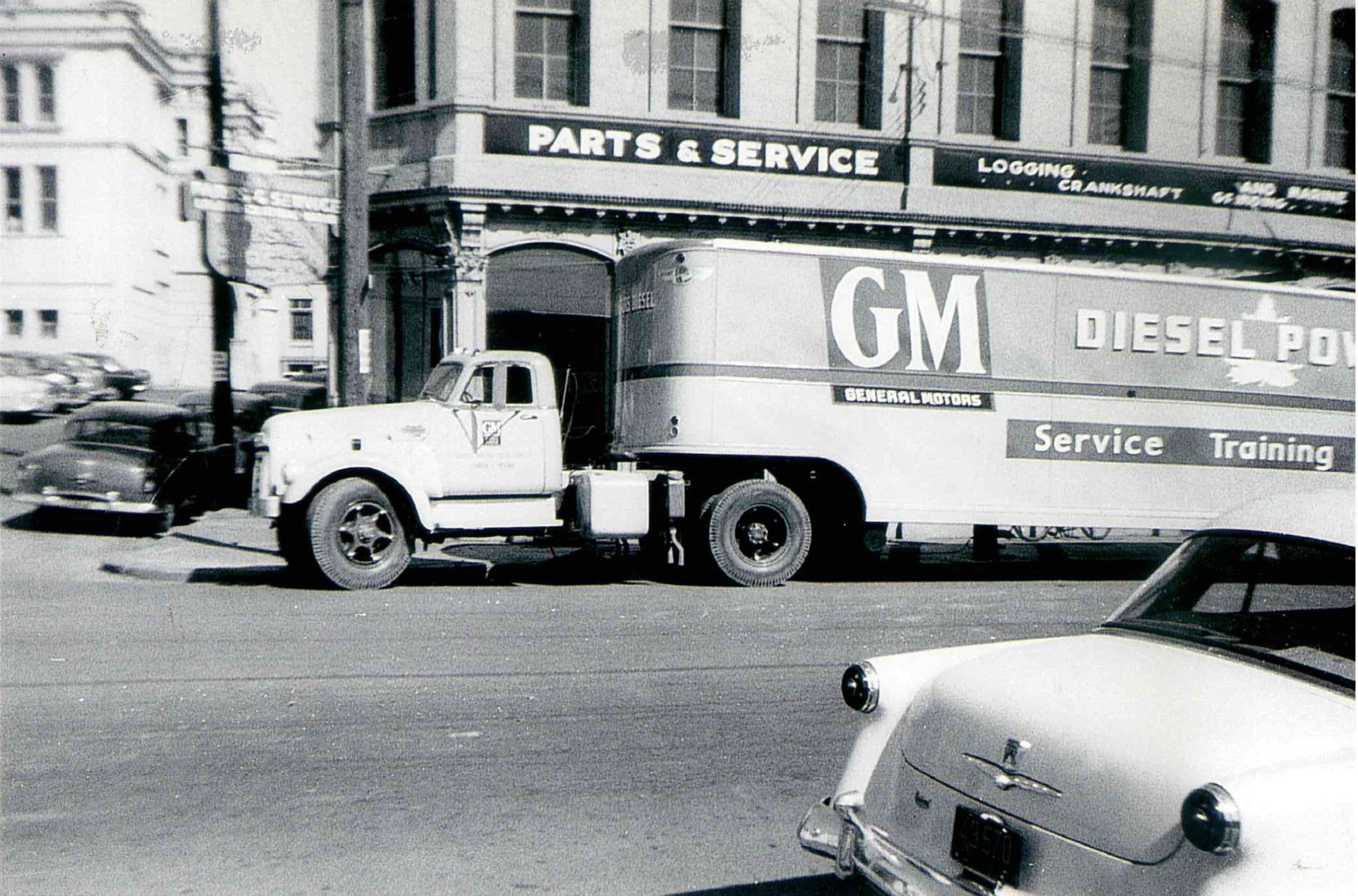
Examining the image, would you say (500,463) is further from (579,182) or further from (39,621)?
(579,182)

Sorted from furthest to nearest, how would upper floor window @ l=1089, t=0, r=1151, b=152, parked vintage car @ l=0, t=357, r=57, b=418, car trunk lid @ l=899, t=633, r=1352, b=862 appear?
upper floor window @ l=1089, t=0, r=1151, b=152 < parked vintage car @ l=0, t=357, r=57, b=418 < car trunk lid @ l=899, t=633, r=1352, b=862

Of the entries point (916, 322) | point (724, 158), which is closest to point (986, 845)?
point (916, 322)

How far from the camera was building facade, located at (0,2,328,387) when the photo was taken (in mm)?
4684

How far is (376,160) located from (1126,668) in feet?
52.3

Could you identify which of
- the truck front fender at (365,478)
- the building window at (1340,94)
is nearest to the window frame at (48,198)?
the truck front fender at (365,478)

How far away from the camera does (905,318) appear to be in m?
11.4

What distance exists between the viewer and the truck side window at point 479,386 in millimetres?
10992

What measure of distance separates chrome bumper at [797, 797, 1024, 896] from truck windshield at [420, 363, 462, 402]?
7.93 m

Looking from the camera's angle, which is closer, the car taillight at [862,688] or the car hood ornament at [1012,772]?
the car hood ornament at [1012,772]

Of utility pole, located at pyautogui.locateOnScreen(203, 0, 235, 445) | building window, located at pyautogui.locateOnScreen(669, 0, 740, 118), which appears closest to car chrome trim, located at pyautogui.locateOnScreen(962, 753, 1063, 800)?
utility pole, located at pyautogui.locateOnScreen(203, 0, 235, 445)

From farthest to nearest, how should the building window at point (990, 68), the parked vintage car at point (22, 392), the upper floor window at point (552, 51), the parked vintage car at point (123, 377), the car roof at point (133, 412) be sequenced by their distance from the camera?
the upper floor window at point (552, 51)
the building window at point (990, 68)
the car roof at point (133, 412)
the parked vintage car at point (123, 377)
the parked vintage car at point (22, 392)

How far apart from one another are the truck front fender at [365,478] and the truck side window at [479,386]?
0.91 metres

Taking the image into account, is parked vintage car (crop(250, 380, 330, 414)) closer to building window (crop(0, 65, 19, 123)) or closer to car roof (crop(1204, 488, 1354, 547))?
building window (crop(0, 65, 19, 123))

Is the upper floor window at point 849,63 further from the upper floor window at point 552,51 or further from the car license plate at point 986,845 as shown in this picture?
the car license plate at point 986,845
